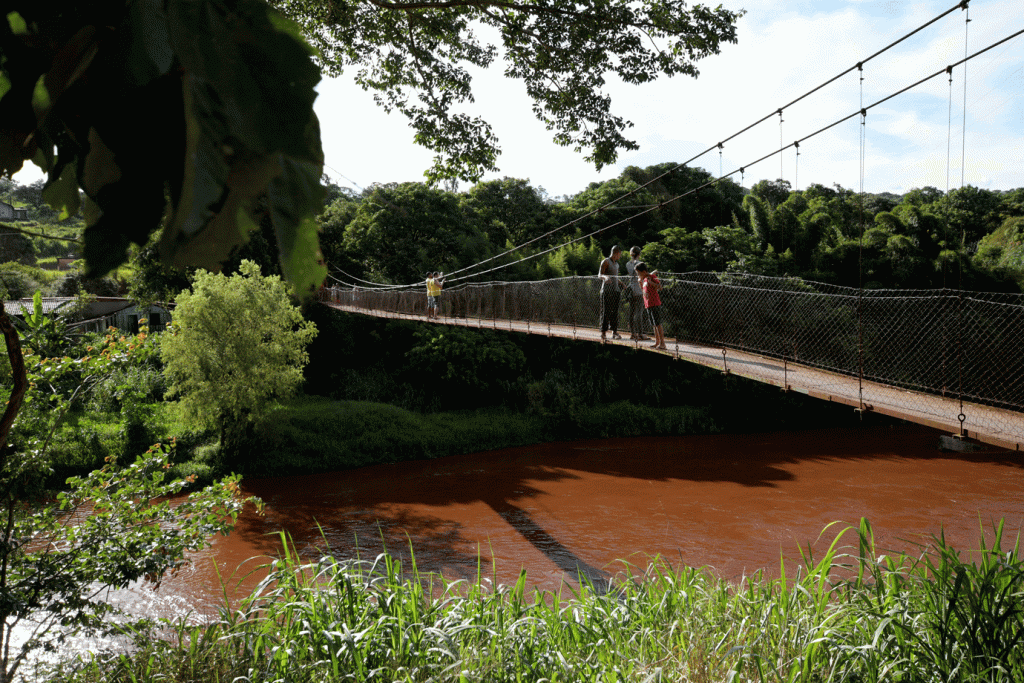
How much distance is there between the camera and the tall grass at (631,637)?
90.7 inches

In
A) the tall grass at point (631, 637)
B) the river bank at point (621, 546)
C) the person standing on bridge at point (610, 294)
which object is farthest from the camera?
the person standing on bridge at point (610, 294)

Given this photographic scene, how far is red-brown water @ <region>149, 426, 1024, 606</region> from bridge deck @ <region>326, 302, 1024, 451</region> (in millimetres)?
1952

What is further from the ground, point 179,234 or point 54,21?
point 54,21

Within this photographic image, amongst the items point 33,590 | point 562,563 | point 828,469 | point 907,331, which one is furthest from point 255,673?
point 828,469

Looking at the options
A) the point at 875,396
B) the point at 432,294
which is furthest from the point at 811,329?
the point at 875,396

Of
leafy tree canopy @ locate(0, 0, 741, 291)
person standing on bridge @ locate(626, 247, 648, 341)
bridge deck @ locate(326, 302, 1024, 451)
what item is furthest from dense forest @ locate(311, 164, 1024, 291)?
leafy tree canopy @ locate(0, 0, 741, 291)

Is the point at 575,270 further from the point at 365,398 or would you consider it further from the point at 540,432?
the point at 365,398

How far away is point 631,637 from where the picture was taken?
2.67 metres

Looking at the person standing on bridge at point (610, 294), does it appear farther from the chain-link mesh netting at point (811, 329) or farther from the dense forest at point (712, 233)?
the dense forest at point (712, 233)

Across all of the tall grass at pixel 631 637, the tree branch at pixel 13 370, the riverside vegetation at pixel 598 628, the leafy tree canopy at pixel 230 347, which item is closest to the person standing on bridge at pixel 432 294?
the leafy tree canopy at pixel 230 347

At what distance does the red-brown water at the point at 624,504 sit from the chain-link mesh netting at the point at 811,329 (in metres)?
1.96

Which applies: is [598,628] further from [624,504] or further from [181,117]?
[624,504]

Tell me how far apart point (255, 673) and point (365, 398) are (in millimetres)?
12249

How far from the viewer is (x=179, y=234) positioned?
398mm
